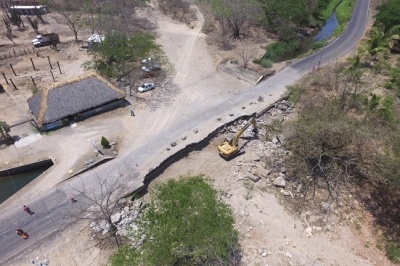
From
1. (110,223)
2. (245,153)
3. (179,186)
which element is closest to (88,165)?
(110,223)

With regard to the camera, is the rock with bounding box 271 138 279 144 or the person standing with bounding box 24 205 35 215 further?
the rock with bounding box 271 138 279 144

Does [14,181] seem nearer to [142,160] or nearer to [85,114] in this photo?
[85,114]

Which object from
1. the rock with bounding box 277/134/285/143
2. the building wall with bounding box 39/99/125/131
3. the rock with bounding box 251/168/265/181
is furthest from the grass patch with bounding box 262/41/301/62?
the rock with bounding box 251/168/265/181

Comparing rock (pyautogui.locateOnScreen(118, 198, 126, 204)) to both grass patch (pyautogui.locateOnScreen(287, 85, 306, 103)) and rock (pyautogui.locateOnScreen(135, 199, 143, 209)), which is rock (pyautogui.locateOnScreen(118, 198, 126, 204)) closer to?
rock (pyautogui.locateOnScreen(135, 199, 143, 209))

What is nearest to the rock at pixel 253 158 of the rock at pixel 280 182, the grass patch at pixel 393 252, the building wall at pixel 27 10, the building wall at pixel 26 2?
the rock at pixel 280 182

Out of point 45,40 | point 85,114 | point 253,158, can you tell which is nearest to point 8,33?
point 45,40

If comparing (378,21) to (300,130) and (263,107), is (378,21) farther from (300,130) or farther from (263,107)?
(300,130)
